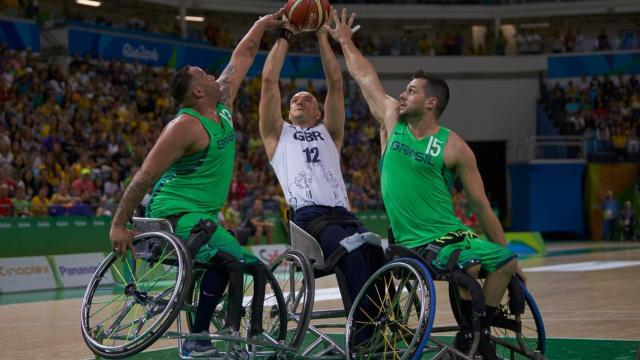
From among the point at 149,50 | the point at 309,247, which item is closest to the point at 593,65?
the point at 149,50

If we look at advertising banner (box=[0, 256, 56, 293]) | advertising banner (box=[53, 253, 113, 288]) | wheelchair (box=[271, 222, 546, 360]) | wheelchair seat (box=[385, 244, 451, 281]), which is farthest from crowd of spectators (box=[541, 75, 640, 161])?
wheelchair seat (box=[385, 244, 451, 281])

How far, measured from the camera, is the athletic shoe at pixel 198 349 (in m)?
6.78

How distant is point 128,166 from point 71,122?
204 centimetres

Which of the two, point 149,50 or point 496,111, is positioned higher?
point 149,50

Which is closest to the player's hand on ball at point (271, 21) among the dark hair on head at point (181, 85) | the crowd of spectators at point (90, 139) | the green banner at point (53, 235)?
the dark hair on head at point (181, 85)

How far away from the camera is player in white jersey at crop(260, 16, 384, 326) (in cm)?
762

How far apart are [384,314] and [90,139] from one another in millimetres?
16815

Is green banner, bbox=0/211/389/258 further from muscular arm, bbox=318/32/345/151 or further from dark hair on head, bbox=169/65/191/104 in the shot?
dark hair on head, bbox=169/65/191/104

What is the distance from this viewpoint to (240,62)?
26.2 feet

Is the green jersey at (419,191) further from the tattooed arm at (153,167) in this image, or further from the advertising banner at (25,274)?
the advertising banner at (25,274)

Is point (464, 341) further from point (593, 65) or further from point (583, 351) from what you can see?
point (593, 65)

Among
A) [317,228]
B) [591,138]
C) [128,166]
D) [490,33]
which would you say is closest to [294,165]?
[317,228]

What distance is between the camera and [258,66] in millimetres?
34125

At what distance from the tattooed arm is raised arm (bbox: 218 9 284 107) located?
31.9 inches
